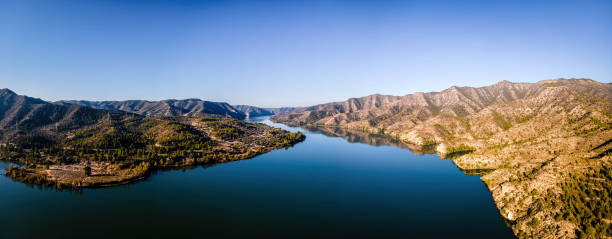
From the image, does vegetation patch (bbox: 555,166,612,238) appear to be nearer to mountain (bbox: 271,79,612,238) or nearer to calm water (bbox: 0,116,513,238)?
mountain (bbox: 271,79,612,238)

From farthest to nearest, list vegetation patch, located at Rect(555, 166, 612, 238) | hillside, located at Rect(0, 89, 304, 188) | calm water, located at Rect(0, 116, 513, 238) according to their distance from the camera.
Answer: hillside, located at Rect(0, 89, 304, 188), calm water, located at Rect(0, 116, 513, 238), vegetation patch, located at Rect(555, 166, 612, 238)

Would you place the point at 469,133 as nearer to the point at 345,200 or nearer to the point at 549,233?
the point at 549,233

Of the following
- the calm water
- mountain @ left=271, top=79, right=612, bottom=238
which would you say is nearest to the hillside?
the calm water

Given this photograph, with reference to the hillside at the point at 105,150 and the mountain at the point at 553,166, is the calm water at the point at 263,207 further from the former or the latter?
the hillside at the point at 105,150

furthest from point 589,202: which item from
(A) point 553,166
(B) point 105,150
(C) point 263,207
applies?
(B) point 105,150

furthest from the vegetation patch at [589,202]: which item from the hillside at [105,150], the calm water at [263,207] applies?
the hillside at [105,150]

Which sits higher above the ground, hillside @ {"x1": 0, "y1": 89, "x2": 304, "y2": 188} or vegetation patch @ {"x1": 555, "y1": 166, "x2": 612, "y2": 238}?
vegetation patch @ {"x1": 555, "y1": 166, "x2": 612, "y2": 238}

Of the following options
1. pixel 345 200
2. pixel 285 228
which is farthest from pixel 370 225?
pixel 285 228

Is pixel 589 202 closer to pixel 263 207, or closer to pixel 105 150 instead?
pixel 263 207
